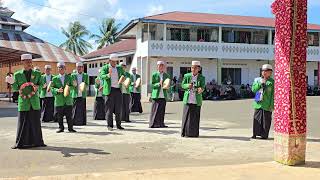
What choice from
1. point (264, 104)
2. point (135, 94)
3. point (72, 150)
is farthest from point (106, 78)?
point (135, 94)

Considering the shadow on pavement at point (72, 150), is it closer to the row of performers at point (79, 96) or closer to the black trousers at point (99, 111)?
the row of performers at point (79, 96)

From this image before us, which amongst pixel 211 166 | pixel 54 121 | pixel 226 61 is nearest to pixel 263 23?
pixel 226 61

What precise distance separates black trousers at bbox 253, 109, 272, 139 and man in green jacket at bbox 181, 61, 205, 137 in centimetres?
138

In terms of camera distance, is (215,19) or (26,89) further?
(215,19)

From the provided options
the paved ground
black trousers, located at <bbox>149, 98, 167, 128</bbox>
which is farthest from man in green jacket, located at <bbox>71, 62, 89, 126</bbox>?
black trousers, located at <bbox>149, 98, 167, 128</bbox>

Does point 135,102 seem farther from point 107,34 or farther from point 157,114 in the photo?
point 107,34

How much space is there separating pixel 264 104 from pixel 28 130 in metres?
5.42

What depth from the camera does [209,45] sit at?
118 feet

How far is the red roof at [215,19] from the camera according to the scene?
3527 centimetres

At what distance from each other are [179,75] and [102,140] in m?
26.1

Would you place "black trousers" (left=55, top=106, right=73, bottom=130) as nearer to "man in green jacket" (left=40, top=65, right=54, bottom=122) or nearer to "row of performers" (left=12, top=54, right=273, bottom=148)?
"row of performers" (left=12, top=54, right=273, bottom=148)

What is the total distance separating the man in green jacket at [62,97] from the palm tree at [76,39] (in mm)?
54628

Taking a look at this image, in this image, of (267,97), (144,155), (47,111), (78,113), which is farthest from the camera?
(47,111)

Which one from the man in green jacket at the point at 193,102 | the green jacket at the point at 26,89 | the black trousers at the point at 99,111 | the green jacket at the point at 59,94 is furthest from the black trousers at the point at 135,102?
the green jacket at the point at 26,89
